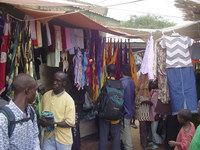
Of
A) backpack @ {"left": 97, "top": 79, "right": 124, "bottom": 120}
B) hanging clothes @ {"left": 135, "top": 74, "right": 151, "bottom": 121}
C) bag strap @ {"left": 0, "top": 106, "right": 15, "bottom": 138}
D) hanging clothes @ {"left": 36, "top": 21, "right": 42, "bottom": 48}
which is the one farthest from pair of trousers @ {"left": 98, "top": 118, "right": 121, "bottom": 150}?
bag strap @ {"left": 0, "top": 106, "right": 15, "bottom": 138}

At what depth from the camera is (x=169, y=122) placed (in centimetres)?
548

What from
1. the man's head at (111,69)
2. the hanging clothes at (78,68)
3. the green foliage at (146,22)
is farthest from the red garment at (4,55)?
the green foliage at (146,22)

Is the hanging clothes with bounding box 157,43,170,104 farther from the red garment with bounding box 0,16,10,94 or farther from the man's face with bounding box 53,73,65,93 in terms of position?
the red garment with bounding box 0,16,10,94

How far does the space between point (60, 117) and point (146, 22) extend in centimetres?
3151

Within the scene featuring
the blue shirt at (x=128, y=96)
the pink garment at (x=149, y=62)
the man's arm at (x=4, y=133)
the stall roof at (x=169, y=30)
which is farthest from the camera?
the blue shirt at (x=128, y=96)

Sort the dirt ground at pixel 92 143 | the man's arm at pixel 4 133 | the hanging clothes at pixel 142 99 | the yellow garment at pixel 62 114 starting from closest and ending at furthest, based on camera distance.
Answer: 1. the man's arm at pixel 4 133
2. the yellow garment at pixel 62 114
3. the hanging clothes at pixel 142 99
4. the dirt ground at pixel 92 143

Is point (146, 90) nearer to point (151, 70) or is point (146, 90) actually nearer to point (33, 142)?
point (151, 70)

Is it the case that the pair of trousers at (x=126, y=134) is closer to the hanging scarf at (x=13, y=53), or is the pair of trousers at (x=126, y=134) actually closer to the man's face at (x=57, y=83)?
the man's face at (x=57, y=83)

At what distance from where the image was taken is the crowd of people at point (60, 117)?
2.16 meters

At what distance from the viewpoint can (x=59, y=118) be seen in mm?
3473

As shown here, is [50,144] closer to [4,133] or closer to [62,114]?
[62,114]

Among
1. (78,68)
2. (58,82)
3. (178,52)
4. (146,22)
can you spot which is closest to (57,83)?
(58,82)

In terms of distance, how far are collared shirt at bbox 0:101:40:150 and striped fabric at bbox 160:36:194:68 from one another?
9.42 feet

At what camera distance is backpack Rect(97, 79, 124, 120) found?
464 cm
